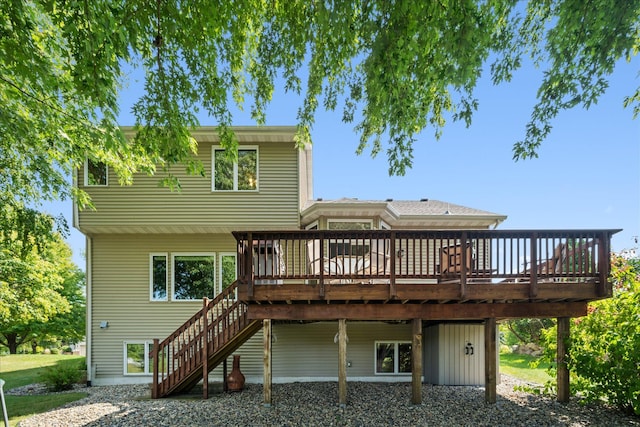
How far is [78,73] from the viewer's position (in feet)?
15.4

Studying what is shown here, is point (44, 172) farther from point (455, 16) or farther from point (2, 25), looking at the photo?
point (455, 16)

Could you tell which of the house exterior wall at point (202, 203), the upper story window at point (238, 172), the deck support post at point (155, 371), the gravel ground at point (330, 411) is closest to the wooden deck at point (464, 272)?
the gravel ground at point (330, 411)

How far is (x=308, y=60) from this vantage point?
6.12 metres

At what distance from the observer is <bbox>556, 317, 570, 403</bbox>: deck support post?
7.09 metres

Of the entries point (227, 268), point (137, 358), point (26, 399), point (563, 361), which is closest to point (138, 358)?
point (137, 358)

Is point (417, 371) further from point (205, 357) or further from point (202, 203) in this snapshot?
point (202, 203)

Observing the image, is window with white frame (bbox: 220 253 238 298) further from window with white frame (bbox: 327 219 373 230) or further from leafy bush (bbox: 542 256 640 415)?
leafy bush (bbox: 542 256 640 415)

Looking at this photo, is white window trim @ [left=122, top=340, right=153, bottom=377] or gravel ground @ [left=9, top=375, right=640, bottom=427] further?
white window trim @ [left=122, top=340, right=153, bottom=377]

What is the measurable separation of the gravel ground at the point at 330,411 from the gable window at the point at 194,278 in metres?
2.70

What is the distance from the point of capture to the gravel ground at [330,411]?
6.20m

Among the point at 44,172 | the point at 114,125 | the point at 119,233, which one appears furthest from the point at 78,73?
the point at 119,233

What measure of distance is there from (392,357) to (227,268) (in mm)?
5383

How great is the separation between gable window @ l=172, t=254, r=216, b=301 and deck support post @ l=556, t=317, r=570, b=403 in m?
8.44

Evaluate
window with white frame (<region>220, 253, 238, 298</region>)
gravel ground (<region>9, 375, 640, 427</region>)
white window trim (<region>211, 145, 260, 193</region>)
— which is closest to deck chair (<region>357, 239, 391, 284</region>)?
gravel ground (<region>9, 375, 640, 427</region>)
